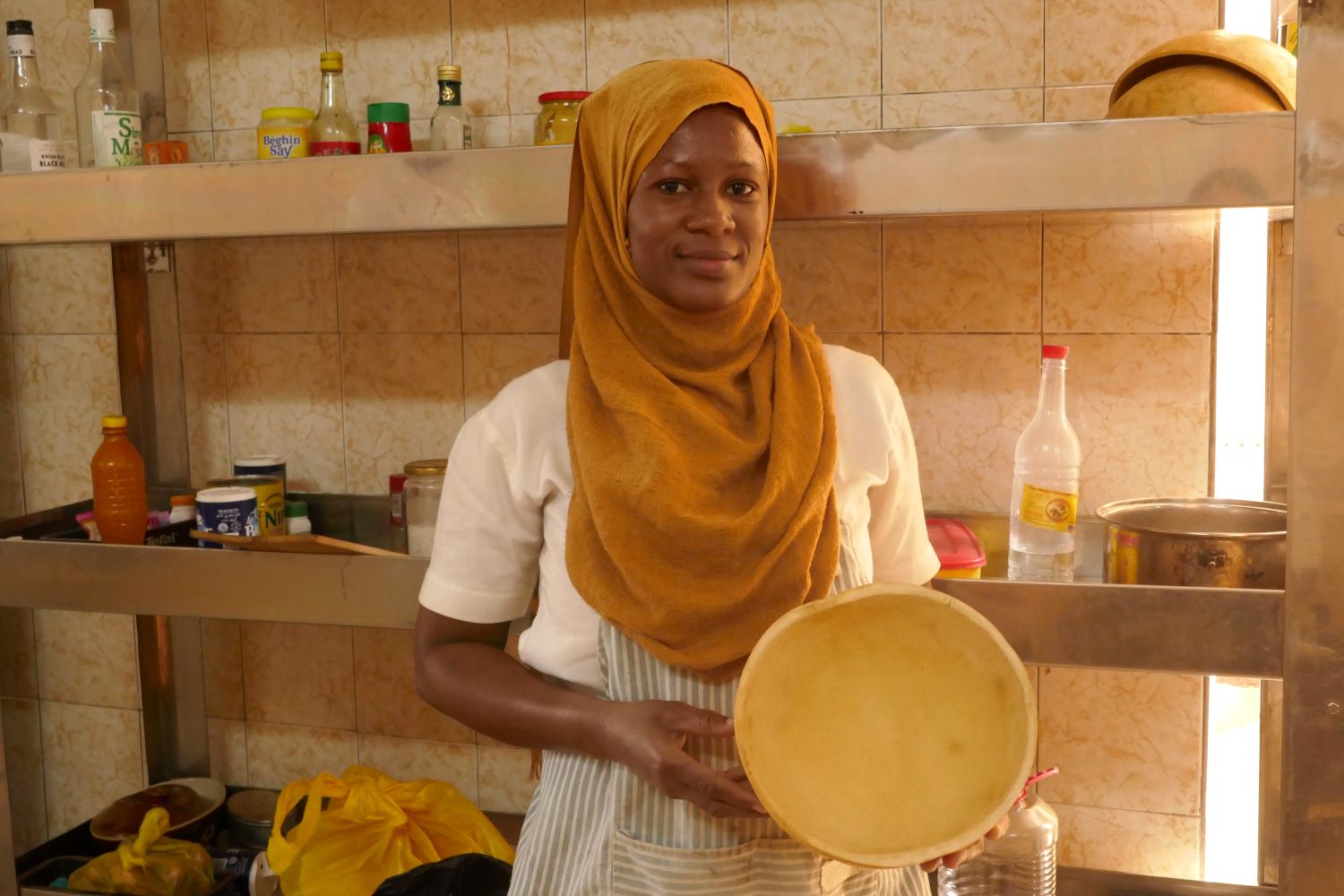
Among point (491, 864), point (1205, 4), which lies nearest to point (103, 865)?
point (491, 864)

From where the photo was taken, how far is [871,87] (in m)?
1.70

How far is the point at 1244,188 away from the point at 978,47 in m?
0.62

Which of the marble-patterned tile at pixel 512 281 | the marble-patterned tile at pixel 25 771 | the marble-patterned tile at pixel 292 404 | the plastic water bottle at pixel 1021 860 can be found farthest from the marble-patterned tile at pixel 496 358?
the marble-patterned tile at pixel 25 771

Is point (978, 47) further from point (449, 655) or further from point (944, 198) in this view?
point (449, 655)

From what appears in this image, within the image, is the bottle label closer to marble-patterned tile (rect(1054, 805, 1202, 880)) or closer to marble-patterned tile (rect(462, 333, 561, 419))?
marble-patterned tile (rect(462, 333, 561, 419))

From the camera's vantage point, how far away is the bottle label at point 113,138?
1.55 meters

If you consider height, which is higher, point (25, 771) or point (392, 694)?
point (392, 694)

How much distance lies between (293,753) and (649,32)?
1389mm

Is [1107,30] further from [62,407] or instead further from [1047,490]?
[62,407]

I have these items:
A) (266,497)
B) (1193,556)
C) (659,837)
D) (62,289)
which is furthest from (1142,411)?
(62,289)

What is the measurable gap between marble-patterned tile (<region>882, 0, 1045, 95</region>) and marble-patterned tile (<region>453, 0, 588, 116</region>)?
1.58 feet

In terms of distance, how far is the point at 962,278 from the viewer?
171 centimetres

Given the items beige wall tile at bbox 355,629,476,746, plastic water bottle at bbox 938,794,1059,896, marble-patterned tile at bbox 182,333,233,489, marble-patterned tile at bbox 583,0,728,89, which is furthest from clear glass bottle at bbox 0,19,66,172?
plastic water bottle at bbox 938,794,1059,896

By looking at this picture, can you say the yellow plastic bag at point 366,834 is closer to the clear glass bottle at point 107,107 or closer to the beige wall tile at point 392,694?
the beige wall tile at point 392,694
